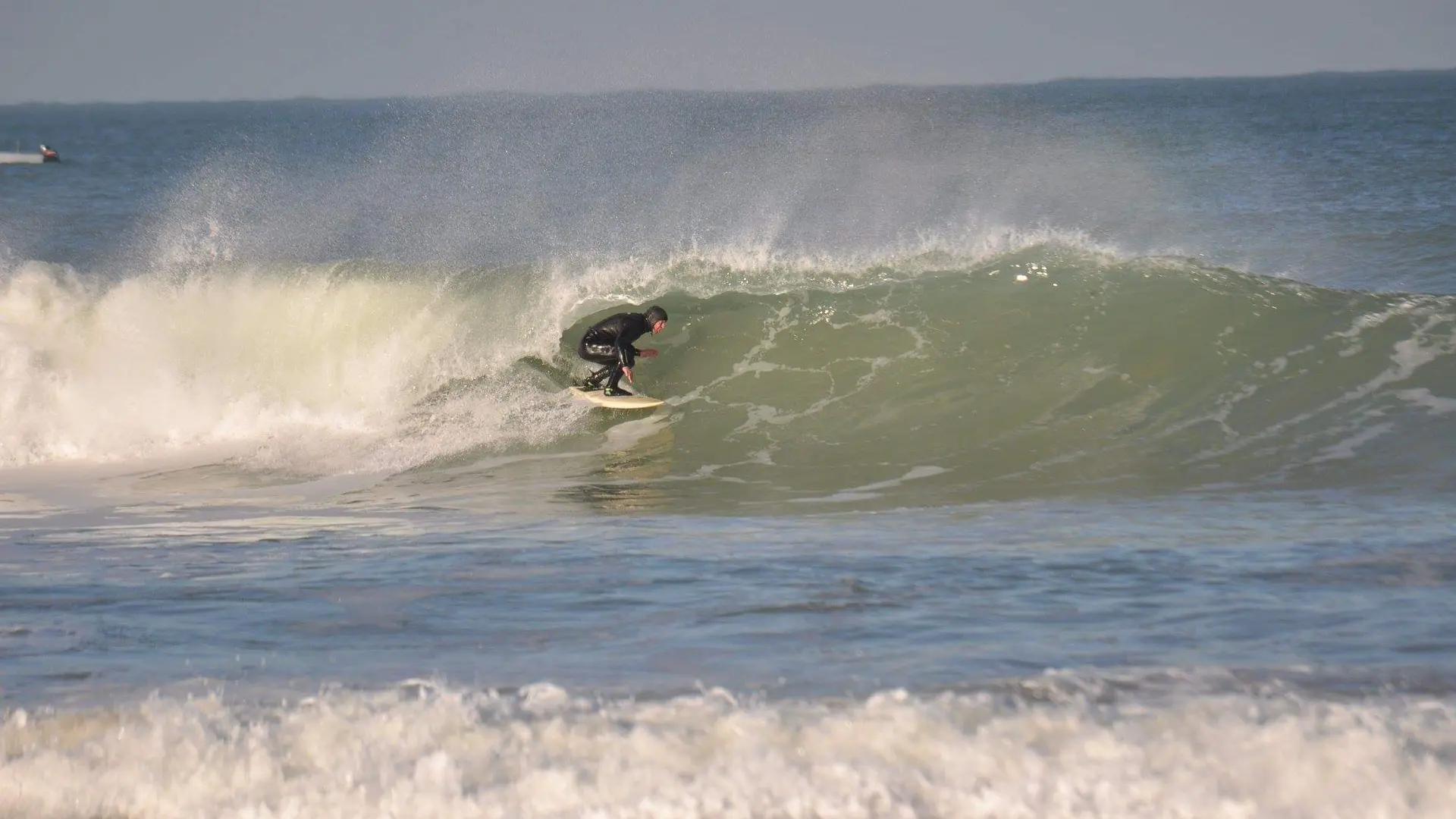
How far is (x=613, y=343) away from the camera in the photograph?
1359 cm

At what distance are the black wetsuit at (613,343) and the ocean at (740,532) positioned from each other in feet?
1.58

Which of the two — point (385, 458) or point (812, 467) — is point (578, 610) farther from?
point (385, 458)

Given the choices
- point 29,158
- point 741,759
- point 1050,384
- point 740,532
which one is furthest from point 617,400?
point 29,158

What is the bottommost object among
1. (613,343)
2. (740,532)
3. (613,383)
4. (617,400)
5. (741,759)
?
(741,759)

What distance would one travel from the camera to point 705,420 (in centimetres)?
1347

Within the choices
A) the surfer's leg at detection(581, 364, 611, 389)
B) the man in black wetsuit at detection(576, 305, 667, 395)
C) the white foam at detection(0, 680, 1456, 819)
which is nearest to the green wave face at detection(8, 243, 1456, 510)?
the surfer's leg at detection(581, 364, 611, 389)

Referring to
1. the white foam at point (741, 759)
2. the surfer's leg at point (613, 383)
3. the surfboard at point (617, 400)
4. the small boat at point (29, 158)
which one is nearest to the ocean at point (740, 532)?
the white foam at point (741, 759)

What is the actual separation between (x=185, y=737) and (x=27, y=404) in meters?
9.94

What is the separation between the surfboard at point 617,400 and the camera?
44.5 feet

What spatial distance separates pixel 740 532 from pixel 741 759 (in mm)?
4077

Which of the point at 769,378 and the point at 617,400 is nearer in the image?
the point at 617,400

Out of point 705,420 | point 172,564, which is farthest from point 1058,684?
point 705,420

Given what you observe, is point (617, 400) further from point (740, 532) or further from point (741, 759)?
point (741, 759)

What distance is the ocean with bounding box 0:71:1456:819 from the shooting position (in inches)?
206
